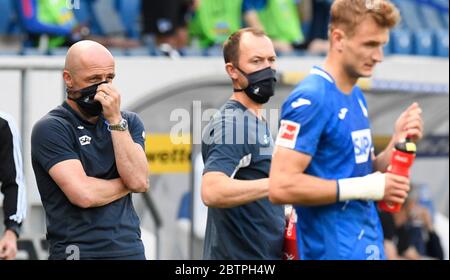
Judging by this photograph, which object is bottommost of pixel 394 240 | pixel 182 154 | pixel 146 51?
pixel 394 240

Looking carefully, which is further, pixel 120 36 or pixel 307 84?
pixel 120 36

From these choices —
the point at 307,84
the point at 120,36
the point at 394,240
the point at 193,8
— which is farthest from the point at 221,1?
the point at 307,84

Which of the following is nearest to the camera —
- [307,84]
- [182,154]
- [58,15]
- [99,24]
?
[307,84]

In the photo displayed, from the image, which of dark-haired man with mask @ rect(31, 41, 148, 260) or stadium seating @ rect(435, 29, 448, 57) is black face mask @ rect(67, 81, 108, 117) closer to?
dark-haired man with mask @ rect(31, 41, 148, 260)

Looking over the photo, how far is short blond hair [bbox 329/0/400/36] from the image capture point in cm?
515

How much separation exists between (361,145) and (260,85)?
3.95ft

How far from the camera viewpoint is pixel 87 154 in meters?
6.07

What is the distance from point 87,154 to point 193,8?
603 centimetres

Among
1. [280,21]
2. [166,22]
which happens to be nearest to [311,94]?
[166,22]

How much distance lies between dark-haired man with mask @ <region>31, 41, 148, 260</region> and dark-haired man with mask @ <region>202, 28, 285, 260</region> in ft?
1.31

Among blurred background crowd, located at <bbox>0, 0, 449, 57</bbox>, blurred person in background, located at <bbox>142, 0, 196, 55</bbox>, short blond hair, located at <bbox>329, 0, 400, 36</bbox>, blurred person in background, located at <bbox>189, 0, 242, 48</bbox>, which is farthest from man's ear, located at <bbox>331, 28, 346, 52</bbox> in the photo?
blurred person in background, located at <bbox>189, 0, 242, 48</bbox>

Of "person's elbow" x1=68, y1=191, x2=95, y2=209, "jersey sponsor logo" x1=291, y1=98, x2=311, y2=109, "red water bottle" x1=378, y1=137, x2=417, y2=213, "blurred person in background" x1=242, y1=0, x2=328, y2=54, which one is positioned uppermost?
"blurred person in background" x1=242, y1=0, x2=328, y2=54

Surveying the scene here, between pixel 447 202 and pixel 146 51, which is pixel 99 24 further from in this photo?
pixel 447 202

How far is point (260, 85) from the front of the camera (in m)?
6.36
